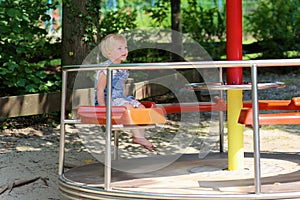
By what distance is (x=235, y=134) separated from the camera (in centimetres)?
527

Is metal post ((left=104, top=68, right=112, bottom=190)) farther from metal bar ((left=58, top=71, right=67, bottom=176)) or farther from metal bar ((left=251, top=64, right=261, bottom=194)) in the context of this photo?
metal bar ((left=251, top=64, right=261, bottom=194))

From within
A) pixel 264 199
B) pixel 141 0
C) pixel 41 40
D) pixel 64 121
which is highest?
pixel 141 0

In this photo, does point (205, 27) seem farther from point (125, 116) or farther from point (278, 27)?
point (125, 116)

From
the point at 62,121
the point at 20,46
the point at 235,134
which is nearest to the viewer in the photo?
the point at 62,121

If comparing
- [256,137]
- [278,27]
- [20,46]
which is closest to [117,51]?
[256,137]

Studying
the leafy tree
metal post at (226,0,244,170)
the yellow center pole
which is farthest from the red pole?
the leafy tree

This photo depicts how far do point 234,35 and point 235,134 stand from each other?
2.62ft

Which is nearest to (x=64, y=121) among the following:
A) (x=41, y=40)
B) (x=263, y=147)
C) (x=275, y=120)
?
(x=275, y=120)

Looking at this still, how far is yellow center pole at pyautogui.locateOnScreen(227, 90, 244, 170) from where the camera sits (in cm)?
526

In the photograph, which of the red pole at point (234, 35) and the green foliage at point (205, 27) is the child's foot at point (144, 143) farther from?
the green foliage at point (205, 27)

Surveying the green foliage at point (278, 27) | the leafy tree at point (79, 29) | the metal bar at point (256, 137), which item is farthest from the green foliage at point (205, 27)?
the metal bar at point (256, 137)

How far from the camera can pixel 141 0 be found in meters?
19.1

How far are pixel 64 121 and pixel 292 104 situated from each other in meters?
1.91

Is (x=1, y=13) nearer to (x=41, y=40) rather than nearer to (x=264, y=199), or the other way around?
(x=41, y=40)
